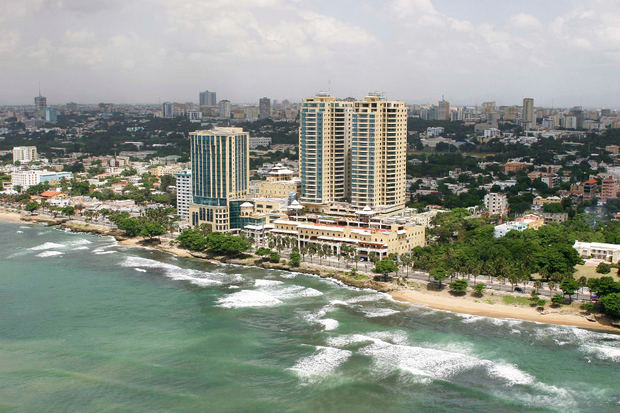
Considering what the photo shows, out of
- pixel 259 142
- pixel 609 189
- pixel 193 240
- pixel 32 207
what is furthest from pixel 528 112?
pixel 193 240

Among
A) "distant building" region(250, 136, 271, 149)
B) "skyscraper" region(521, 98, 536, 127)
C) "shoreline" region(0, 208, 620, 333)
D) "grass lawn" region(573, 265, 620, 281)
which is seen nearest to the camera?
"shoreline" region(0, 208, 620, 333)

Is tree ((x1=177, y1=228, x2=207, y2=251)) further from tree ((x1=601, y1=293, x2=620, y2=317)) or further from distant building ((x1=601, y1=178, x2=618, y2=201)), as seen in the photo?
distant building ((x1=601, y1=178, x2=618, y2=201))

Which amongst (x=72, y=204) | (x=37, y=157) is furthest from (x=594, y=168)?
(x=37, y=157)

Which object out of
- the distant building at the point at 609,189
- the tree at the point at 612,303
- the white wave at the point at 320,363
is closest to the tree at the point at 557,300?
the tree at the point at 612,303

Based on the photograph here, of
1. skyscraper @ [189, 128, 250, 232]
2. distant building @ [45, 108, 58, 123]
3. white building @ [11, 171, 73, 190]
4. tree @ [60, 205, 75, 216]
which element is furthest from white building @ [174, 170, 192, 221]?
distant building @ [45, 108, 58, 123]

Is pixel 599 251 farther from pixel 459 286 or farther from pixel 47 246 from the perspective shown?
pixel 47 246

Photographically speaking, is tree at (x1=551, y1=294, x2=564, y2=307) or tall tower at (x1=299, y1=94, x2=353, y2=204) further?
tall tower at (x1=299, y1=94, x2=353, y2=204)

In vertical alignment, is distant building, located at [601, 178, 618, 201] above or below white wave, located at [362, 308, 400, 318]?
above

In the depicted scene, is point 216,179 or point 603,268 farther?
point 216,179
